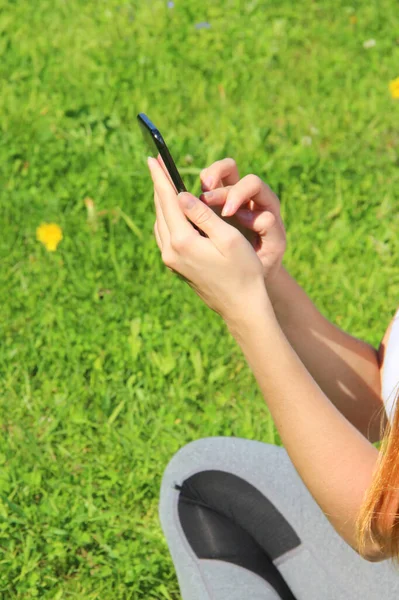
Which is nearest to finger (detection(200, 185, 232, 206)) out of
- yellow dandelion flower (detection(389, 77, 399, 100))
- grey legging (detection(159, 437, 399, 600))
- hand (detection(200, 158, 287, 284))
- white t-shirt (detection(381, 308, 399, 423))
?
hand (detection(200, 158, 287, 284))

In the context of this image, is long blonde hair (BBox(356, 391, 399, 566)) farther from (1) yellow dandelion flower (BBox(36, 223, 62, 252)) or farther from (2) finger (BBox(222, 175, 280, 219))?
(1) yellow dandelion flower (BBox(36, 223, 62, 252))

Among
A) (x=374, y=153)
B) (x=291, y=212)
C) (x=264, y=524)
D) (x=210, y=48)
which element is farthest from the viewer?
(x=210, y=48)

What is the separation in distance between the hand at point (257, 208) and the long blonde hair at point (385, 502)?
16.5 inches

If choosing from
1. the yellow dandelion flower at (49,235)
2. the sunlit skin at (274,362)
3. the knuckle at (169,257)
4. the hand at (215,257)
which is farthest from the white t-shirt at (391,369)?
the yellow dandelion flower at (49,235)

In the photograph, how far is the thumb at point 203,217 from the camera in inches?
55.4

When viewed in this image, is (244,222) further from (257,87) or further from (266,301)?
(257,87)

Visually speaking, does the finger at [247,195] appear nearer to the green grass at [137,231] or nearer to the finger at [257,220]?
the finger at [257,220]

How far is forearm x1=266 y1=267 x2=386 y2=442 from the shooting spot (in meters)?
1.78

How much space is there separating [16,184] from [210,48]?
103 cm

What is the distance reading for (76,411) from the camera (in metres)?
2.27

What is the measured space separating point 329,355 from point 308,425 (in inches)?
15.5

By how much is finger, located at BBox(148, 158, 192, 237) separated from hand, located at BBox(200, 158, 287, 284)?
0.31 ft

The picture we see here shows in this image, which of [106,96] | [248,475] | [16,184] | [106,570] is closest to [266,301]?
[248,475]

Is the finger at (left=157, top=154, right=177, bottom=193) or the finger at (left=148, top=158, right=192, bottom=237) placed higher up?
the finger at (left=157, top=154, right=177, bottom=193)
